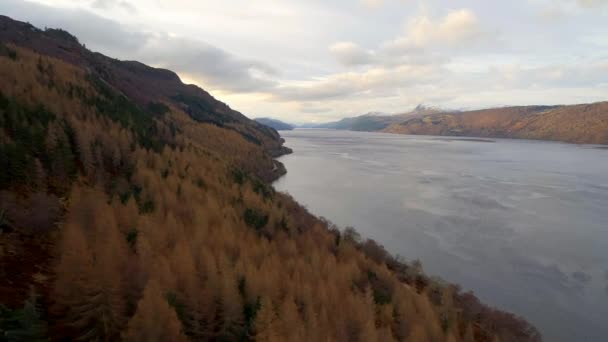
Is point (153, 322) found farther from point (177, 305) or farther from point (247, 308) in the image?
point (247, 308)

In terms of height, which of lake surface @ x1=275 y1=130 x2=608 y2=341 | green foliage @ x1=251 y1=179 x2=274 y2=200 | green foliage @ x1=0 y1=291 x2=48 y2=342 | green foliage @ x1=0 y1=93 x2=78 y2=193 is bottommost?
lake surface @ x1=275 y1=130 x2=608 y2=341

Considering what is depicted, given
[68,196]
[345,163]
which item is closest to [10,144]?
[68,196]

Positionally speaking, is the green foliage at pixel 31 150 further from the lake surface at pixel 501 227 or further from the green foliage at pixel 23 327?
the lake surface at pixel 501 227

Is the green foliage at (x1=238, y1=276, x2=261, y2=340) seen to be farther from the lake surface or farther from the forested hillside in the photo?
the lake surface

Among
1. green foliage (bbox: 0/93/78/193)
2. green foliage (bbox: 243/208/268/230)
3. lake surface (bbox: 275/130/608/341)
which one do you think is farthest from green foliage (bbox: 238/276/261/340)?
lake surface (bbox: 275/130/608/341)

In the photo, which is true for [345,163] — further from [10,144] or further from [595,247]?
[10,144]

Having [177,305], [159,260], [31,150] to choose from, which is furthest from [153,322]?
[31,150]

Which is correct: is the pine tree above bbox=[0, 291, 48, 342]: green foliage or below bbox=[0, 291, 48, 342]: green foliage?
below
